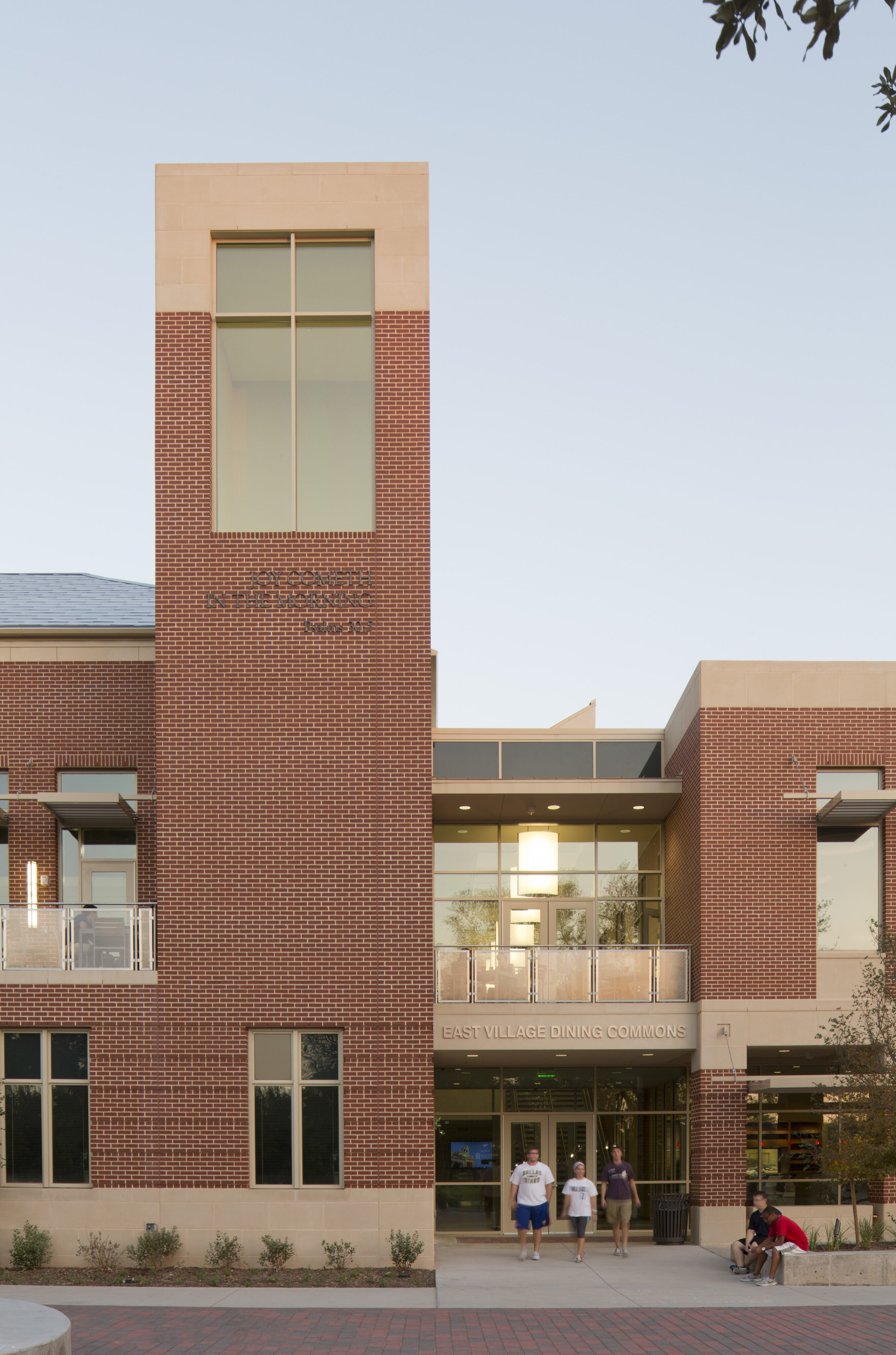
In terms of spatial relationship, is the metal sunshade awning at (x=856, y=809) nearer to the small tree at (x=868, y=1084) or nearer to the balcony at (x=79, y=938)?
the small tree at (x=868, y=1084)

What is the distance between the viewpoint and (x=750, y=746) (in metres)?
22.2

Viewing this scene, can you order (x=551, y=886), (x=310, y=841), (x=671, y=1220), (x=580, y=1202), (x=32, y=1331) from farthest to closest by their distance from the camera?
(x=551, y=886) → (x=671, y=1220) → (x=580, y=1202) → (x=310, y=841) → (x=32, y=1331)

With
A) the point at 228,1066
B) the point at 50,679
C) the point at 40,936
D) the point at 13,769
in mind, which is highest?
the point at 50,679

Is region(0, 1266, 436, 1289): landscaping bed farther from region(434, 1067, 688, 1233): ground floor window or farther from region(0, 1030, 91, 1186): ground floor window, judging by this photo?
region(434, 1067, 688, 1233): ground floor window

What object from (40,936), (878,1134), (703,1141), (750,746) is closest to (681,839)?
(750,746)

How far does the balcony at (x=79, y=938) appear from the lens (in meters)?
19.6

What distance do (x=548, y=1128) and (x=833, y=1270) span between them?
26.3 feet

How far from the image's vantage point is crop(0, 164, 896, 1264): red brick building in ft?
62.6

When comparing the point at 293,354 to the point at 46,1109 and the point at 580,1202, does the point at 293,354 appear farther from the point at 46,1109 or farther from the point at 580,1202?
the point at 580,1202

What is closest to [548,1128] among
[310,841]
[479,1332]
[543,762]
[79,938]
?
[543,762]

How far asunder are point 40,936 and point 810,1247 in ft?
38.6

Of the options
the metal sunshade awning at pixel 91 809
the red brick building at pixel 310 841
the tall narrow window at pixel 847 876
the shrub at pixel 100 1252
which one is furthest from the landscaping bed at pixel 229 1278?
the tall narrow window at pixel 847 876

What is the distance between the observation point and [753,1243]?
18156mm

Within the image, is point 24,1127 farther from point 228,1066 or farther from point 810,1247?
point 810,1247
